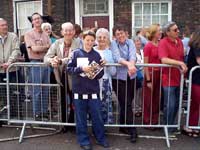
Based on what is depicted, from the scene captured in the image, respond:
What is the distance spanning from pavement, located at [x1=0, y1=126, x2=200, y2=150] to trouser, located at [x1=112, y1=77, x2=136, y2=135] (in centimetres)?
28

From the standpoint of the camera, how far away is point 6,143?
217 inches

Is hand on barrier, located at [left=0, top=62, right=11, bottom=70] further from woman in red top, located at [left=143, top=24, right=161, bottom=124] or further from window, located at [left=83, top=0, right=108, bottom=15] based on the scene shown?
window, located at [left=83, top=0, right=108, bottom=15]

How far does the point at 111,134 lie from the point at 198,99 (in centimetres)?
152

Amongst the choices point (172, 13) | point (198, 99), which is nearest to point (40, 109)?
point (198, 99)

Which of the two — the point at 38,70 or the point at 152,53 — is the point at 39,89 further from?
the point at 152,53

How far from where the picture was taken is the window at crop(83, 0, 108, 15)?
12.5 meters

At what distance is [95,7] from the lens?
1265 centimetres

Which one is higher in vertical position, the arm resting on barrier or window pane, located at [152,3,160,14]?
window pane, located at [152,3,160,14]

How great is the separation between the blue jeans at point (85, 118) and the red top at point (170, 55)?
1.17 metres

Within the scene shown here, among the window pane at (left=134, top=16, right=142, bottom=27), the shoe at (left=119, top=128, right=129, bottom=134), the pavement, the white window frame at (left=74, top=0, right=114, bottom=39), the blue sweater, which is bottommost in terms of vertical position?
the pavement

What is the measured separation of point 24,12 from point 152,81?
8.82 metres

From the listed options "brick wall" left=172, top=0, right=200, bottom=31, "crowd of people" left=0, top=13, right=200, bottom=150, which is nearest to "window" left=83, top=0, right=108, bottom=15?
"brick wall" left=172, top=0, right=200, bottom=31

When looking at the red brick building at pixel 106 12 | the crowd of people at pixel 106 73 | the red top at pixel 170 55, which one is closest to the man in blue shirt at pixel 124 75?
the crowd of people at pixel 106 73

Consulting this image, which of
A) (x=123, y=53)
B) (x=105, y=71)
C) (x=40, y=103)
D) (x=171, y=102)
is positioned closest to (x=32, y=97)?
(x=40, y=103)
